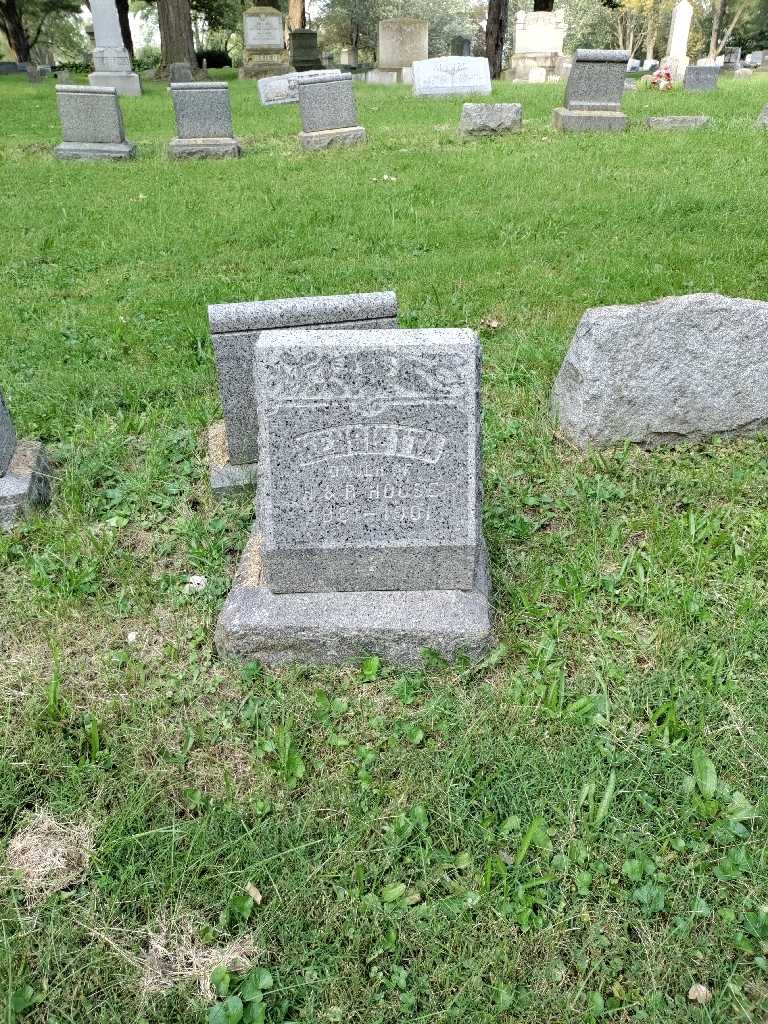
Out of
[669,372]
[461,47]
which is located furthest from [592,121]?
[461,47]

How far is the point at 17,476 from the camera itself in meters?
3.48

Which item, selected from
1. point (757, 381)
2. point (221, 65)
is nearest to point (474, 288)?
point (757, 381)

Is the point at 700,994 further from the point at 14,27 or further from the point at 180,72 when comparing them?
the point at 14,27

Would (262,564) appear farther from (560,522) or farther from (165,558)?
(560,522)

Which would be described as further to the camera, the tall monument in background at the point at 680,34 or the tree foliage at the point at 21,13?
the tree foliage at the point at 21,13

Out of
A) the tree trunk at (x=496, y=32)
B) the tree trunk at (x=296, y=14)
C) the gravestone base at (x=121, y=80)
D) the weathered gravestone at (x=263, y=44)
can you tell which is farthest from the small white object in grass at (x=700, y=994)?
the tree trunk at (x=296, y=14)

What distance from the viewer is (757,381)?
12.3 feet

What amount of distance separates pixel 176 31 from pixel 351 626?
939 inches

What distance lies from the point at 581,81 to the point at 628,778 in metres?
12.4

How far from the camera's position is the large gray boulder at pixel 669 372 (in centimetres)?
361

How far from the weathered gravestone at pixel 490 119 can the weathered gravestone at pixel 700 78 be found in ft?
23.6

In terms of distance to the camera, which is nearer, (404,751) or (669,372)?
(404,751)

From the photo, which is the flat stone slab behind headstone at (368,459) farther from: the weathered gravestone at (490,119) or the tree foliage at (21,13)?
the tree foliage at (21,13)

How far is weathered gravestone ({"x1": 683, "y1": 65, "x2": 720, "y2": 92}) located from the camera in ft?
53.3
